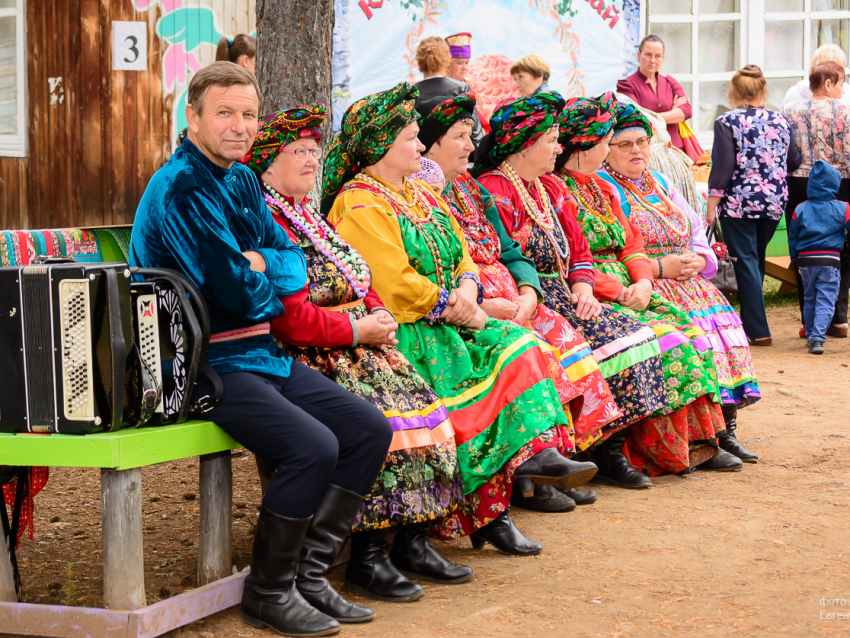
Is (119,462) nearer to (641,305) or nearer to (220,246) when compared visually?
(220,246)

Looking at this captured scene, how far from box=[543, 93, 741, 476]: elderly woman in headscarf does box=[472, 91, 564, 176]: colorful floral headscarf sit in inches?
10.5

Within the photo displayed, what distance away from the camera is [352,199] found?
11.8 ft

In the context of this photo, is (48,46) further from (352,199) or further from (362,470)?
(362,470)

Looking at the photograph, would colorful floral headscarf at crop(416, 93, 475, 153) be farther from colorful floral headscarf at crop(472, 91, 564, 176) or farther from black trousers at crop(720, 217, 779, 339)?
black trousers at crop(720, 217, 779, 339)

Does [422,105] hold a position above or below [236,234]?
above

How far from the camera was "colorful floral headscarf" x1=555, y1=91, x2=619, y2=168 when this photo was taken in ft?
15.7

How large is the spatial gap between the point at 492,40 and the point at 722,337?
434 cm

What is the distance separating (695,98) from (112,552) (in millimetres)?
9748

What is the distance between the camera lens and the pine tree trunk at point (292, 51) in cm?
496

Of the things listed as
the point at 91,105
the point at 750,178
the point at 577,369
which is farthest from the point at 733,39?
the point at 577,369

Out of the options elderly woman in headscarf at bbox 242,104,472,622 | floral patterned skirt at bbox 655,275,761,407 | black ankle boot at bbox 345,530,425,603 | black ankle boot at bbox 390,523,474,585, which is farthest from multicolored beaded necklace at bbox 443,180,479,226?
black ankle boot at bbox 345,530,425,603

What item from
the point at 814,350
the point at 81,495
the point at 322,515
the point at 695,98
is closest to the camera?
the point at 322,515

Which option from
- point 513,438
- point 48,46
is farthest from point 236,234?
point 48,46

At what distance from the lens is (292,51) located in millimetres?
4965
